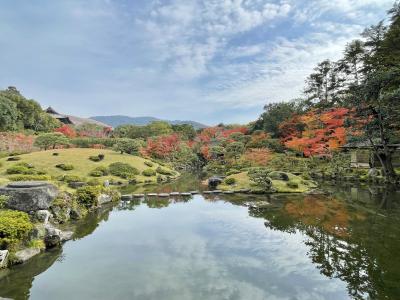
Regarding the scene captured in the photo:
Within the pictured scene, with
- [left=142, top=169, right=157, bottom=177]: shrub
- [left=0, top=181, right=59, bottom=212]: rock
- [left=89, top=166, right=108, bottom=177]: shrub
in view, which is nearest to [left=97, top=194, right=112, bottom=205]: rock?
[left=0, top=181, right=59, bottom=212]: rock

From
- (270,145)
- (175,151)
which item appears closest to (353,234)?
(270,145)

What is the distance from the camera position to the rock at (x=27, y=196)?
12.1 metres

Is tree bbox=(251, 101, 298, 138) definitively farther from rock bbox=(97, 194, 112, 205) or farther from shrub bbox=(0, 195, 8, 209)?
shrub bbox=(0, 195, 8, 209)

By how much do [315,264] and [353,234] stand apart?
3.80 metres

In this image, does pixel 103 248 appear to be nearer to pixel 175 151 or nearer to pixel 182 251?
pixel 182 251

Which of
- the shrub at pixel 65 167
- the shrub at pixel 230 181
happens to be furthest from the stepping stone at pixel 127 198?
the shrub at pixel 65 167

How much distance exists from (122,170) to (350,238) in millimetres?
27303

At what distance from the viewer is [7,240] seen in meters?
9.35

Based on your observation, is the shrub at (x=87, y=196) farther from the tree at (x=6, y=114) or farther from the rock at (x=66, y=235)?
the tree at (x=6, y=114)

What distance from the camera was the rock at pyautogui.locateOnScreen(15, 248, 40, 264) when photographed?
31.5 feet

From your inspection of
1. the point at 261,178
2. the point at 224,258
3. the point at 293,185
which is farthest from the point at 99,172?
the point at 224,258

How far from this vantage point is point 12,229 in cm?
958

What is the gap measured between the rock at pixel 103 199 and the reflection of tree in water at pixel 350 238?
9824 mm

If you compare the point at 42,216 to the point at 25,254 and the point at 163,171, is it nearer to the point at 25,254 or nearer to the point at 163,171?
the point at 25,254
